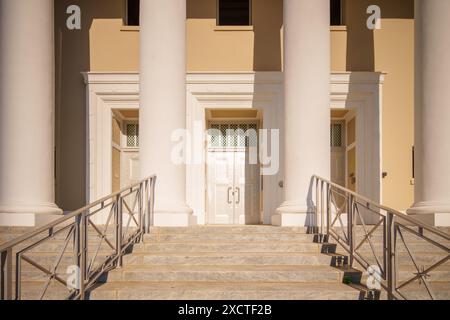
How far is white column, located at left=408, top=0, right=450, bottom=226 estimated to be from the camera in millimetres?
9570

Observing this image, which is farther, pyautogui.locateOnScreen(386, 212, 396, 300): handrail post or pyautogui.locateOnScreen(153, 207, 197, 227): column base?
pyautogui.locateOnScreen(153, 207, 197, 227): column base

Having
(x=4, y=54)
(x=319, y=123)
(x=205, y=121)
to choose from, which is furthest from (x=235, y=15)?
(x=4, y=54)

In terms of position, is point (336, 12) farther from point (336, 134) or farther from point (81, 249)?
point (81, 249)

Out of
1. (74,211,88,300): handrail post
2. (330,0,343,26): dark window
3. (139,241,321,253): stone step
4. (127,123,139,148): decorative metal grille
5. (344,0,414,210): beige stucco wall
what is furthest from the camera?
(127,123,139,148): decorative metal grille

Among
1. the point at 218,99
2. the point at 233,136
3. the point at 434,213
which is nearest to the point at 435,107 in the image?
the point at 434,213

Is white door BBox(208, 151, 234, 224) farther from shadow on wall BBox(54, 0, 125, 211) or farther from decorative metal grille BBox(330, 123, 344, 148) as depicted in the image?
shadow on wall BBox(54, 0, 125, 211)

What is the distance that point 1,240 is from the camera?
880 centimetres

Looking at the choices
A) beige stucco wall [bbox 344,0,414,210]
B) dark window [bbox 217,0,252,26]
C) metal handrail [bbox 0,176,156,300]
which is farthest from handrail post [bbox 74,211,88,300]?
beige stucco wall [bbox 344,0,414,210]

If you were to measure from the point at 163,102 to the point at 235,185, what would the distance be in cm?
473

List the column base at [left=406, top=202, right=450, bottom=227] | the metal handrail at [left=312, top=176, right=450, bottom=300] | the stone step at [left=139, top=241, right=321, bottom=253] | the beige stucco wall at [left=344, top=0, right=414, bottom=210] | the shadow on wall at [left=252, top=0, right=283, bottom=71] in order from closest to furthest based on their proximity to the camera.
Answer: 1. the metal handrail at [left=312, top=176, right=450, bottom=300]
2. the stone step at [left=139, top=241, right=321, bottom=253]
3. the column base at [left=406, top=202, right=450, bottom=227]
4. the beige stucco wall at [left=344, top=0, right=414, bottom=210]
5. the shadow on wall at [left=252, top=0, right=283, bottom=71]

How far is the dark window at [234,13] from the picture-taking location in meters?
13.4

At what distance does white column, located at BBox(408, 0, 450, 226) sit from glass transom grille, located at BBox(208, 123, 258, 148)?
515cm

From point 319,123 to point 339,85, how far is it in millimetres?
3284

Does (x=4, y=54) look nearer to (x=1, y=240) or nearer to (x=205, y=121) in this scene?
(x=1, y=240)
